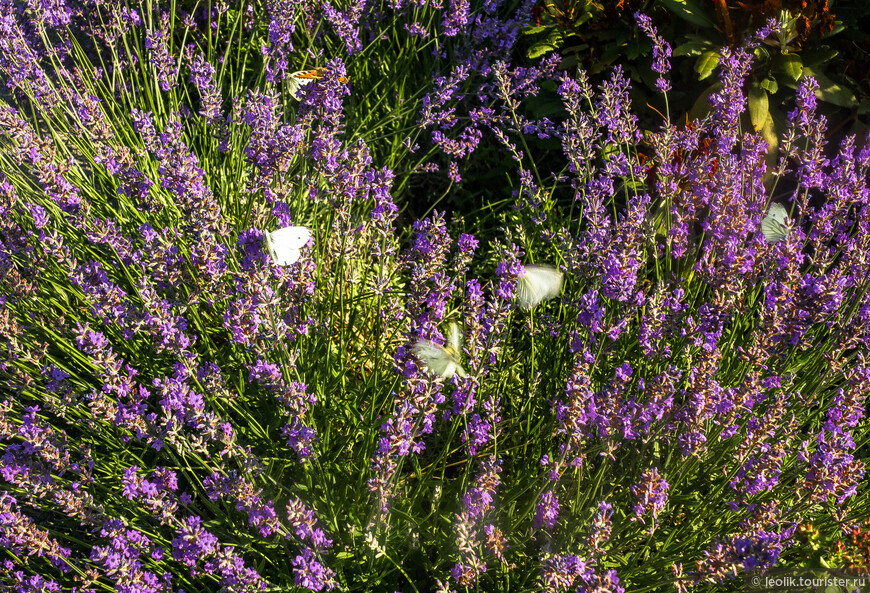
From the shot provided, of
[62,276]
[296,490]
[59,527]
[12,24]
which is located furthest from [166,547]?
[12,24]

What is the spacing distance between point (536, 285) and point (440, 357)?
0.50 metres

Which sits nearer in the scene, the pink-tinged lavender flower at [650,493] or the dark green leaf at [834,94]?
the pink-tinged lavender flower at [650,493]

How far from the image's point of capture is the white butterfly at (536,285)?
6.89 ft

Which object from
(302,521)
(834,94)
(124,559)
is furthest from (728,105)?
(124,559)

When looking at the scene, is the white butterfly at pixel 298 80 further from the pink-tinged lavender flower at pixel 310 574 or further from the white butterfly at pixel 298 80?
the pink-tinged lavender flower at pixel 310 574

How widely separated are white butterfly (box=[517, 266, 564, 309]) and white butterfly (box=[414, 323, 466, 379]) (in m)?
0.28

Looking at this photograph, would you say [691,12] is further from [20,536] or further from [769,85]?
[20,536]

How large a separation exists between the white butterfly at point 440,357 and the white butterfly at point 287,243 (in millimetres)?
461

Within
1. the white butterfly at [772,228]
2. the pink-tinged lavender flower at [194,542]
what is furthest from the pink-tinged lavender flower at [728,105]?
the pink-tinged lavender flower at [194,542]

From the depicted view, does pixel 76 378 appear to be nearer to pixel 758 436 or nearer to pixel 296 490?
pixel 296 490

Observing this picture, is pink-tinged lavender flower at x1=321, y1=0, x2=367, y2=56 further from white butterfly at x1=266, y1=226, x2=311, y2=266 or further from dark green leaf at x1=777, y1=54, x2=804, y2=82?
dark green leaf at x1=777, y1=54, x2=804, y2=82

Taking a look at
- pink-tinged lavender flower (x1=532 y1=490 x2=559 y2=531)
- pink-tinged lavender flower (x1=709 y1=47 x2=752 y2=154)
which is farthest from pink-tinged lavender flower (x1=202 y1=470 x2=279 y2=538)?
pink-tinged lavender flower (x1=709 y1=47 x2=752 y2=154)

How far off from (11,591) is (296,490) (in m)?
0.88

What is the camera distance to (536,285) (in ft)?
7.03
